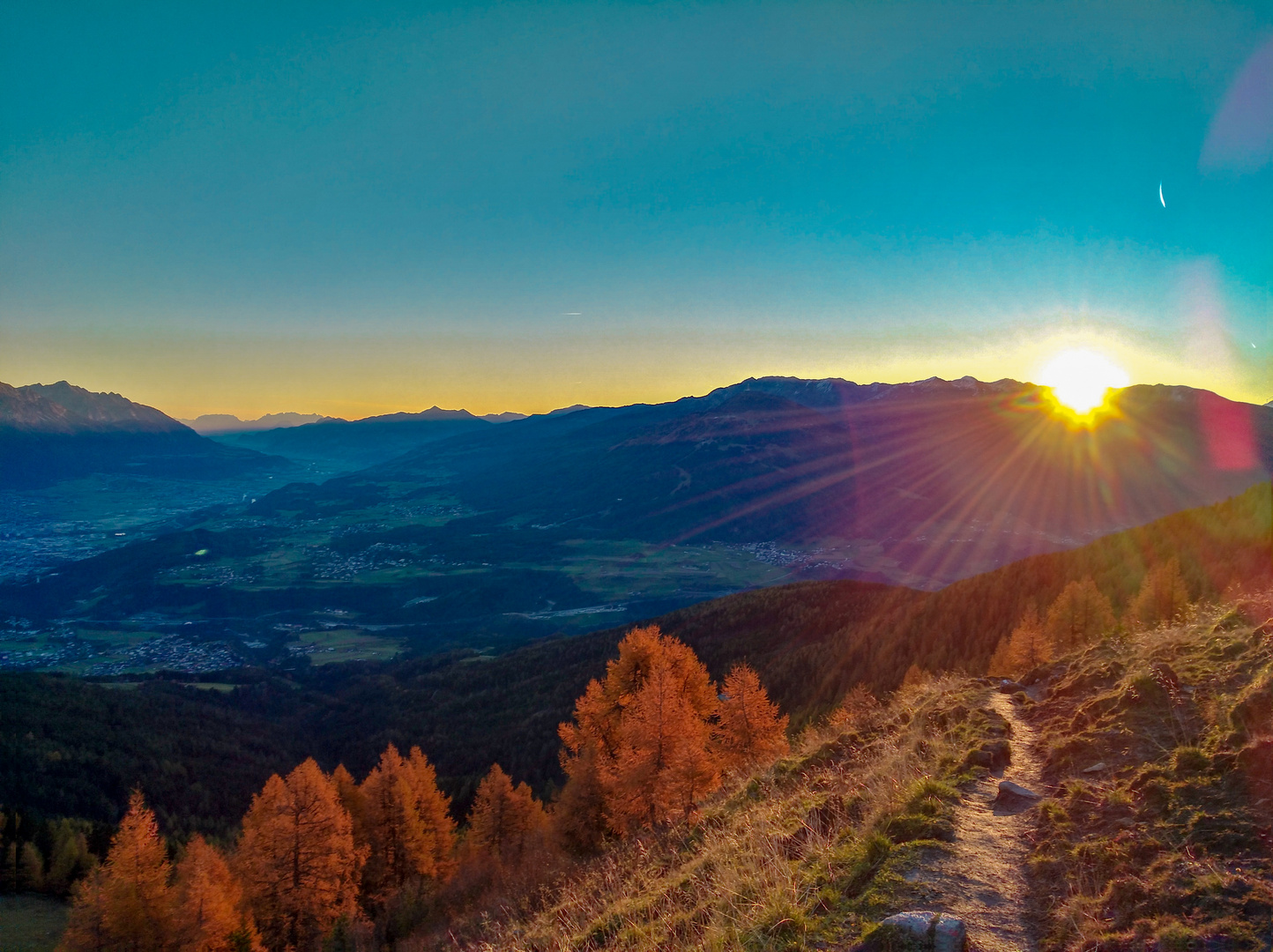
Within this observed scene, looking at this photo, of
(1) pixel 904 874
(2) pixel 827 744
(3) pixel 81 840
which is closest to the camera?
(1) pixel 904 874

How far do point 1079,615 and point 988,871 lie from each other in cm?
5135

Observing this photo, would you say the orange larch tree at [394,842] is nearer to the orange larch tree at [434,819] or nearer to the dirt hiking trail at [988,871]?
the orange larch tree at [434,819]

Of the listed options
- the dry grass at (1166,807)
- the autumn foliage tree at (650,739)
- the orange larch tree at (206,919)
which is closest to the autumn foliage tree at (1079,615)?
the autumn foliage tree at (650,739)

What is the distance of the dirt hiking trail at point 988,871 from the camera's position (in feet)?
23.3

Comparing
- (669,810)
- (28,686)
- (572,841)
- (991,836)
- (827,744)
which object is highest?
(991,836)

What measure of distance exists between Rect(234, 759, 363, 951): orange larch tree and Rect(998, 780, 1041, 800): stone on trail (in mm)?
42873

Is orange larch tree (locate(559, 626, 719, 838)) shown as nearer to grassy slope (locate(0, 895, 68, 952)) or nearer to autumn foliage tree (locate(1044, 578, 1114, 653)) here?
autumn foliage tree (locate(1044, 578, 1114, 653))

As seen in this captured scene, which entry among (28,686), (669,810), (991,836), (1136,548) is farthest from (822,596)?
(28,686)

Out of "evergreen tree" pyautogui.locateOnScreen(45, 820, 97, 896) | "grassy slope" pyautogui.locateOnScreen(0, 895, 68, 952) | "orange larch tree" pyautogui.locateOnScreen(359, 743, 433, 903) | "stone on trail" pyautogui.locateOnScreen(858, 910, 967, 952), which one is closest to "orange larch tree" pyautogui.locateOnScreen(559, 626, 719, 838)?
"stone on trail" pyautogui.locateOnScreen(858, 910, 967, 952)

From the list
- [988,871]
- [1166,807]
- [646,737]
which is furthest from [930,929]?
[646,737]

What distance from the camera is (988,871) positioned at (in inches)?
326

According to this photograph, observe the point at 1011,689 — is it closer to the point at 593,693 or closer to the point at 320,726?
the point at 593,693

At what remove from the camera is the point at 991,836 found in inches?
363

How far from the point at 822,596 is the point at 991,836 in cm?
14466
